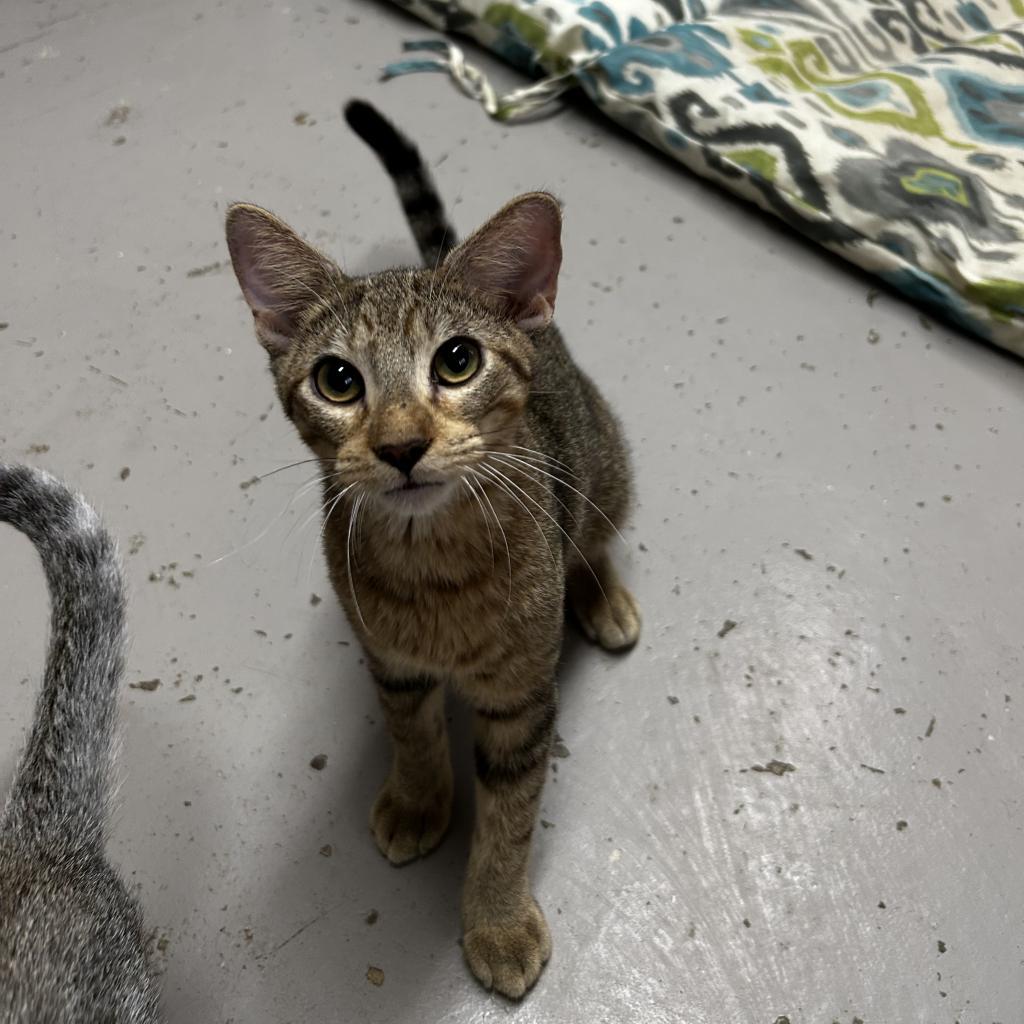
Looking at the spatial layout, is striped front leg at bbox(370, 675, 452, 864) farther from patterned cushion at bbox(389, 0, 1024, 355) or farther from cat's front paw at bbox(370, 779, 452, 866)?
patterned cushion at bbox(389, 0, 1024, 355)

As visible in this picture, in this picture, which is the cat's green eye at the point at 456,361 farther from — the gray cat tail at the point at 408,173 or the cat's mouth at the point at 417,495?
the gray cat tail at the point at 408,173

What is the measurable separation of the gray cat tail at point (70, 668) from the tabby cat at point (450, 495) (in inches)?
12.0

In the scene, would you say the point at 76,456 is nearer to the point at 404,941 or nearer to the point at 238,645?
the point at 238,645

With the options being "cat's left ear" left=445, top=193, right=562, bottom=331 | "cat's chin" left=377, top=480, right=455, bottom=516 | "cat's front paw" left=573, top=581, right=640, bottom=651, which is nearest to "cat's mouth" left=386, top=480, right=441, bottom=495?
"cat's chin" left=377, top=480, right=455, bottom=516

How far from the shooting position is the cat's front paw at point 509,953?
3.72 ft

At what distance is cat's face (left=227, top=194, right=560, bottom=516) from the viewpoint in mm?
891

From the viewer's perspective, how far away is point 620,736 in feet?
4.49

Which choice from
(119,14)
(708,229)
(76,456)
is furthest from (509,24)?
(76,456)

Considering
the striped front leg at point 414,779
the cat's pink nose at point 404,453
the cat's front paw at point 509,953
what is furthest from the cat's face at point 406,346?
the cat's front paw at point 509,953

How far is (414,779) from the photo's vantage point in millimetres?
1238

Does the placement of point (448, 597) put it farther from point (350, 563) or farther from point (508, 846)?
point (508, 846)

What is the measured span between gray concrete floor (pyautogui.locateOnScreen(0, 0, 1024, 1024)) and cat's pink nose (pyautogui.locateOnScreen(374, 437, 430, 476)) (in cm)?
67

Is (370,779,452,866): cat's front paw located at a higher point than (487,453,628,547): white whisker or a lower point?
lower

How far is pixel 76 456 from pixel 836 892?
5.17ft
